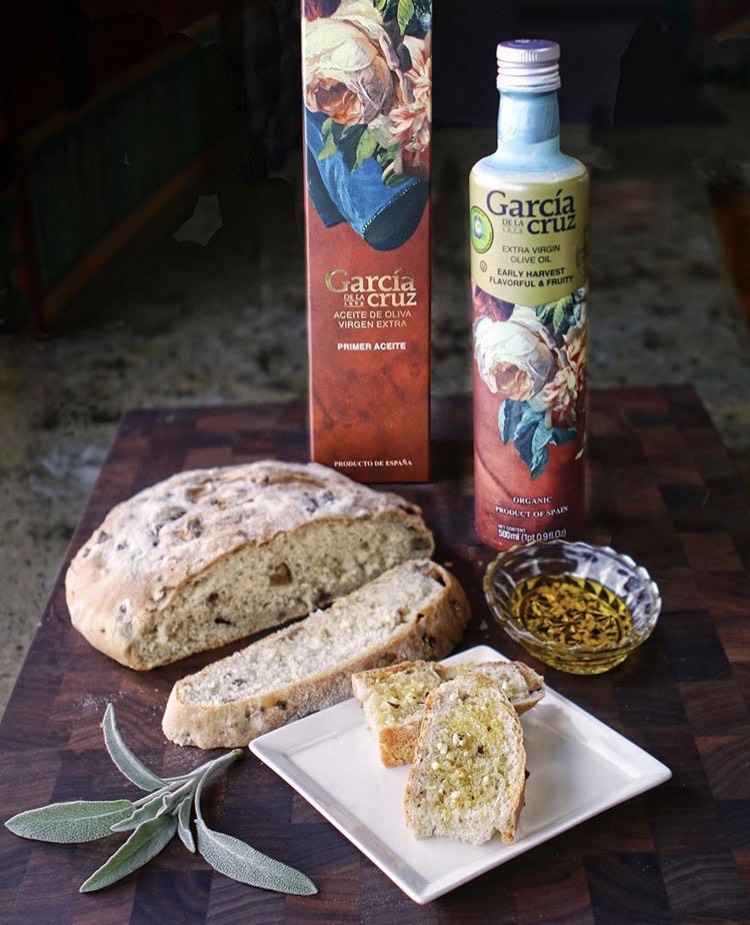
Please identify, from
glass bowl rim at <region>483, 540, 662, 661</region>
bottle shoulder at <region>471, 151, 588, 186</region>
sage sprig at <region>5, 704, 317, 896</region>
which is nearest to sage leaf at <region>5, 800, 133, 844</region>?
sage sprig at <region>5, 704, 317, 896</region>

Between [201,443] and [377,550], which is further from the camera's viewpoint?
[201,443]

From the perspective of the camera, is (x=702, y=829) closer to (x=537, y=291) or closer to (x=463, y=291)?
(x=537, y=291)

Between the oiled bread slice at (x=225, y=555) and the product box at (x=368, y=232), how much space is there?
0.50 feet

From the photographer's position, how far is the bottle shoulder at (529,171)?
1.39 metres

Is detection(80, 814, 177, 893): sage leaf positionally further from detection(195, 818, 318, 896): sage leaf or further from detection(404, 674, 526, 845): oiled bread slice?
detection(404, 674, 526, 845): oiled bread slice

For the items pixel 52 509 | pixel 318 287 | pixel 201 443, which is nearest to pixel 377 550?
pixel 318 287

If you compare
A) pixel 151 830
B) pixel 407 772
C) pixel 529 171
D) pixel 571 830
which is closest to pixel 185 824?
pixel 151 830

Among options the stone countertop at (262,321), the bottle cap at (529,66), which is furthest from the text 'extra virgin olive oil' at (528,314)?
the stone countertop at (262,321)

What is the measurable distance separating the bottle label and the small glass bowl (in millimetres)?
58

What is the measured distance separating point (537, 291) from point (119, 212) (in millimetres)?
1757

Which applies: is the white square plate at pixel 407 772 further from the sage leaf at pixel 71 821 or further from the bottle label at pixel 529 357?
the bottle label at pixel 529 357

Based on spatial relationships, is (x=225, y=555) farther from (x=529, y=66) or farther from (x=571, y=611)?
(x=529, y=66)

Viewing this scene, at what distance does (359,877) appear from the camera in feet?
3.62

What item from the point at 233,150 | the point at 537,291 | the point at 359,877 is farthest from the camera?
the point at 233,150
